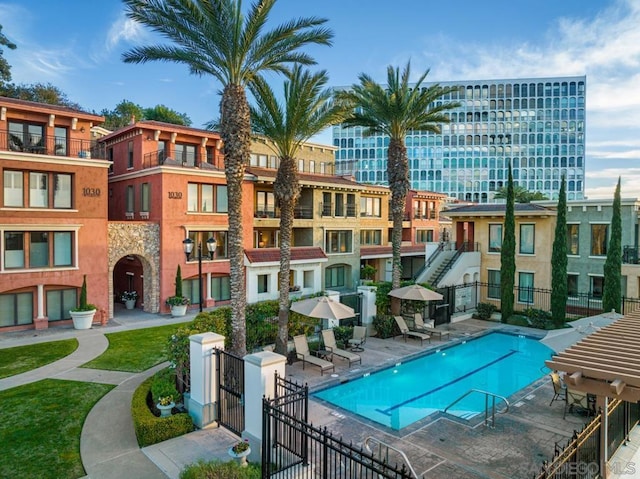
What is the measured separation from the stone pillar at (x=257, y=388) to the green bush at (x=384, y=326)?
12651mm

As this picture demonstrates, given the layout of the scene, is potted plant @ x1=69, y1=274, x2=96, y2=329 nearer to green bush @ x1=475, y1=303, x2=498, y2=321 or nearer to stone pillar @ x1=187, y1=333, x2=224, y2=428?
stone pillar @ x1=187, y1=333, x2=224, y2=428

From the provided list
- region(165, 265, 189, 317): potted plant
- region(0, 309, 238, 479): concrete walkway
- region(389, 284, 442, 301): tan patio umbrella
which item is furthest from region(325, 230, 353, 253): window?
region(0, 309, 238, 479): concrete walkway

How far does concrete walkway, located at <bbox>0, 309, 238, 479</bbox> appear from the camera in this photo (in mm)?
8641

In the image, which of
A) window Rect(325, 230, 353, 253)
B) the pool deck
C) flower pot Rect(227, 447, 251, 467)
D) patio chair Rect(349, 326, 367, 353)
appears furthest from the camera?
window Rect(325, 230, 353, 253)

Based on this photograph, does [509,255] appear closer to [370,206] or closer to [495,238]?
[495,238]

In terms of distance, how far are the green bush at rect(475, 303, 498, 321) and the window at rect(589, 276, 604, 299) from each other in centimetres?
647

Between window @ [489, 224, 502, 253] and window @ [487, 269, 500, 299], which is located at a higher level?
window @ [489, 224, 502, 253]

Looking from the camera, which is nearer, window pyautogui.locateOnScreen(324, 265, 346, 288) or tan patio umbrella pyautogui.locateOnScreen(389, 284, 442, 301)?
tan patio umbrella pyautogui.locateOnScreen(389, 284, 442, 301)

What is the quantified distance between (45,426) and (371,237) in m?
33.8

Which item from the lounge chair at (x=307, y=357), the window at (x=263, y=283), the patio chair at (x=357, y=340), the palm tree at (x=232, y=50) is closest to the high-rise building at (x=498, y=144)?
the window at (x=263, y=283)

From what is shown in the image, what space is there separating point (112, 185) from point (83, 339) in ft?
Answer: 50.6

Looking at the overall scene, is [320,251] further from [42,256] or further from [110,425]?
[110,425]

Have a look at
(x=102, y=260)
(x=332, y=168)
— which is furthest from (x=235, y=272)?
(x=332, y=168)

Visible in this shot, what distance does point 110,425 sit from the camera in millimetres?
10641
